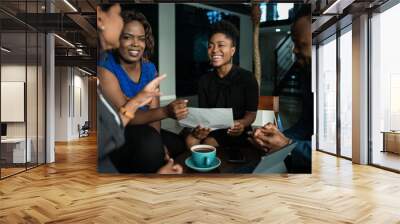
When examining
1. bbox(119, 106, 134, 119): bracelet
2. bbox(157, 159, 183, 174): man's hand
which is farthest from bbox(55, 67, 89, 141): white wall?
bbox(157, 159, 183, 174): man's hand

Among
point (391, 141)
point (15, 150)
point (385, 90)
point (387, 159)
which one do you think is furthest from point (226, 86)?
point (15, 150)

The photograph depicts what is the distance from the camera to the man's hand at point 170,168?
20.9 ft

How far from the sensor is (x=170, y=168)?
6359 mm

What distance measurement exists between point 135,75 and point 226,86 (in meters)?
1.62

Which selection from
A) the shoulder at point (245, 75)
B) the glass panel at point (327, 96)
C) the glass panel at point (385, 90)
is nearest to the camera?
the shoulder at point (245, 75)

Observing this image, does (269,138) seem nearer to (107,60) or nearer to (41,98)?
(107,60)

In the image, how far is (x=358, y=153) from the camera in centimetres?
807

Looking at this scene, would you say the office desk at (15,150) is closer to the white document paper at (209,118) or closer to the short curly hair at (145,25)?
the short curly hair at (145,25)

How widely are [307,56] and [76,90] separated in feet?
43.6

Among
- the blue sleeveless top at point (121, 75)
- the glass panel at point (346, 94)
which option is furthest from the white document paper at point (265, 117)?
the glass panel at point (346, 94)

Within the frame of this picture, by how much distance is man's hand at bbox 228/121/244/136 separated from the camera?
6.32m

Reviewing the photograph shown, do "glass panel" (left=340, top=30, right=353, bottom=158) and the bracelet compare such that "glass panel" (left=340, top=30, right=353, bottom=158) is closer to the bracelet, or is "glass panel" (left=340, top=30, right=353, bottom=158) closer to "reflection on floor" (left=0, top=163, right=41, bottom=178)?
the bracelet

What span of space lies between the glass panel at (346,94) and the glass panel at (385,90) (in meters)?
0.83

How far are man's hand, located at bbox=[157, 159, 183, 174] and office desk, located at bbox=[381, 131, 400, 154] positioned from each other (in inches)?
170
